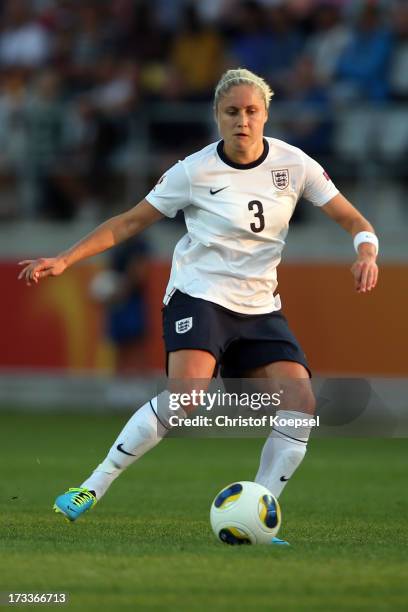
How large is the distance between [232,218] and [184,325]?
2.01 ft

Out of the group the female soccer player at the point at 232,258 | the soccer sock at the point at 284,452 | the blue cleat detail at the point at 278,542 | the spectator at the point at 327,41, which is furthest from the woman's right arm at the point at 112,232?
the spectator at the point at 327,41

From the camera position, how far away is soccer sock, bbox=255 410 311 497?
7215 millimetres

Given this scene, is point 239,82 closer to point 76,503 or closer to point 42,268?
point 42,268

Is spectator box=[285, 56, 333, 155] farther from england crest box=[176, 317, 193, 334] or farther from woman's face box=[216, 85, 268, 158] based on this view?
england crest box=[176, 317, 193, 334]

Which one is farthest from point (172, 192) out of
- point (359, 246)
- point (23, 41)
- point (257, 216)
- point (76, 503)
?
point (23, 41)

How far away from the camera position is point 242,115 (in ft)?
23.2

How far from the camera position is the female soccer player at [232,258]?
23.3 feet

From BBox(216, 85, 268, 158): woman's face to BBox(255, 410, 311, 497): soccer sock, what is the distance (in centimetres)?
144

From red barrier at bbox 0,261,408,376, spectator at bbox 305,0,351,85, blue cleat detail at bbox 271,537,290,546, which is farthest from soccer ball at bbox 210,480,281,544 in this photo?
spectator at bbox 305,0,351,85

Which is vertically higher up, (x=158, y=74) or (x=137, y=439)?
(x=158, y=74)

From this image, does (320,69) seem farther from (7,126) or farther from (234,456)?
(234,456)

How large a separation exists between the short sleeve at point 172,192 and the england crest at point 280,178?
460mm

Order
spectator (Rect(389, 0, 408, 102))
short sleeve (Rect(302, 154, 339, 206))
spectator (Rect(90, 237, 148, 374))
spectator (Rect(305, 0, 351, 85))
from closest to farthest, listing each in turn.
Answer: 1. short sleeve (Rect(302, 154, 339, 206))
2. spectator (Rect(389, 0, 408, 102))
3. spectator (Rect(305, 0, 351, 85))
4. spectator (Rect(90, 237, 148, 374))

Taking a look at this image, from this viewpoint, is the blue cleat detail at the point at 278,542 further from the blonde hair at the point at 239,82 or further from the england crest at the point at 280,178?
the blonde hair at the point at 239,82
